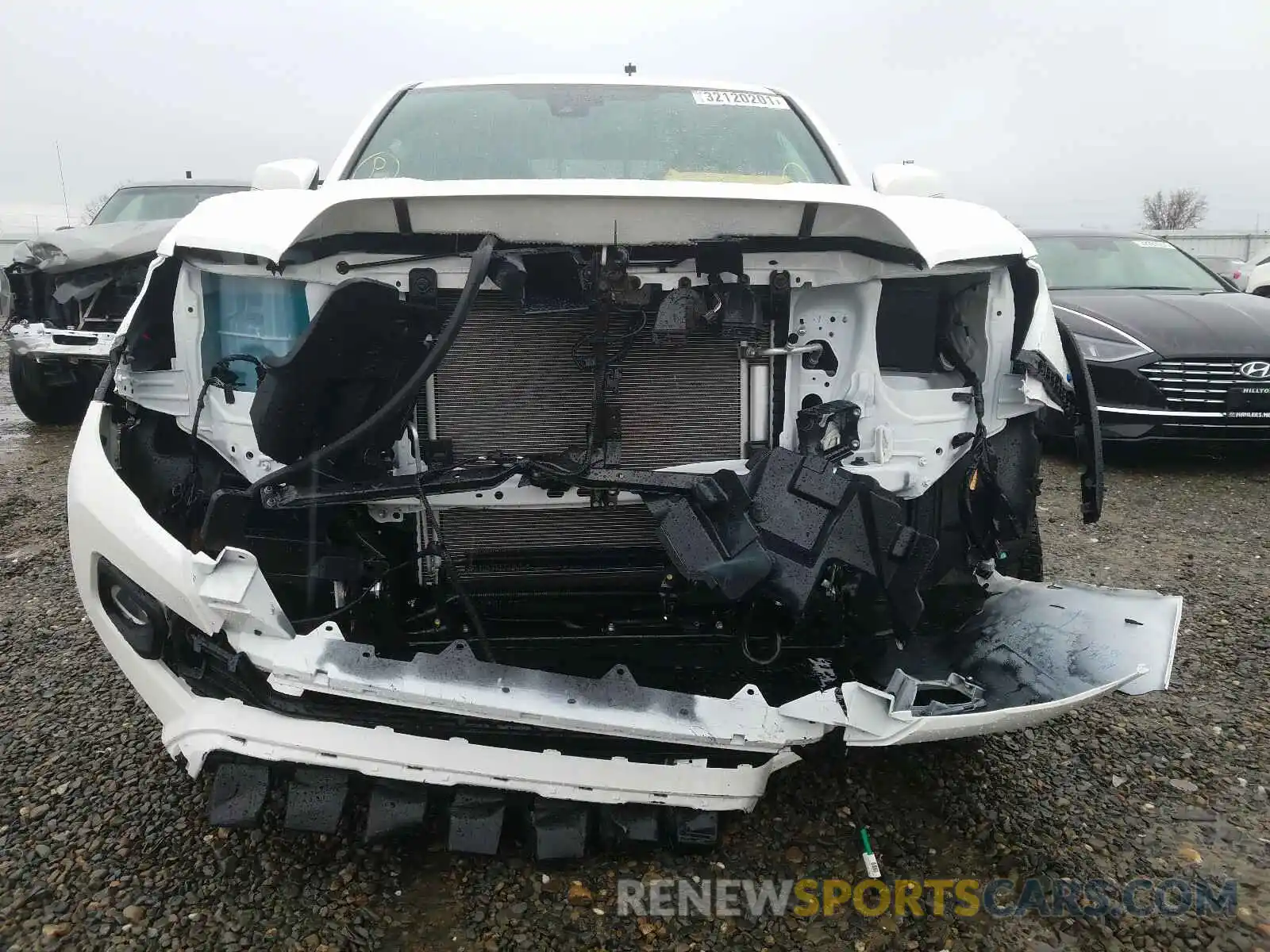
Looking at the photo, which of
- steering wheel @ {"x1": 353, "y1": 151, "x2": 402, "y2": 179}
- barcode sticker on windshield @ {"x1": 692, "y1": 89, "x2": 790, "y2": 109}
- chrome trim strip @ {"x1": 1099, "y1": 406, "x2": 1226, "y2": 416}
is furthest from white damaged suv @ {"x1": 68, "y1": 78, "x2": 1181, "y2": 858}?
chrome trim strip @ {"x1": 1099, "y1": 406, "x2": 1226, "y2": 416}

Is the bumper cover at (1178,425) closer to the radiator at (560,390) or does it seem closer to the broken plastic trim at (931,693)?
the broken plastic trim at (931,693)

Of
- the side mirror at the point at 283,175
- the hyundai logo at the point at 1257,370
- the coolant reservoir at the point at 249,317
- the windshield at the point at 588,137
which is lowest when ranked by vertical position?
the hyundai logo at the point at 1257,370

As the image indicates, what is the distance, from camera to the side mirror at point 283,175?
295 centimetres

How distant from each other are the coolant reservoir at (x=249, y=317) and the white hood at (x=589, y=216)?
15cm

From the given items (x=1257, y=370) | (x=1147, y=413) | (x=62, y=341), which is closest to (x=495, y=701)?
(x=1147, y=413)

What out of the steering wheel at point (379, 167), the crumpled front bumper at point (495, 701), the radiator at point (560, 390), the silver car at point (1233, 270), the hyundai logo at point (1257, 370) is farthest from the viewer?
the silver car at point (1233, 270)

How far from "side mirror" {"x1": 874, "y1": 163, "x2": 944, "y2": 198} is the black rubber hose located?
175cm

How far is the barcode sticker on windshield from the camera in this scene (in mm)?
3443

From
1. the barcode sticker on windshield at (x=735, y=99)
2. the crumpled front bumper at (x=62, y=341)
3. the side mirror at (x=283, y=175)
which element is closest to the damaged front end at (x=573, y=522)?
the side mirror at (x=283, y=175)

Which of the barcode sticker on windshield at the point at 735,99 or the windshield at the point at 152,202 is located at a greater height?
the barcode sticker on windshield at the point at 735,99

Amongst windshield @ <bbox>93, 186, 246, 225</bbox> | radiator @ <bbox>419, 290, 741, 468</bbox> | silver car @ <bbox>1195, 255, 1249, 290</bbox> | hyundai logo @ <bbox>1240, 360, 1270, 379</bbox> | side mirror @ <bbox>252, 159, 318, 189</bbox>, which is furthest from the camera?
silver car @ <bbox>1195, 255, 1249, 290</bbox>

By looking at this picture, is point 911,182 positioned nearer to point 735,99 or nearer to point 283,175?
point 735,99

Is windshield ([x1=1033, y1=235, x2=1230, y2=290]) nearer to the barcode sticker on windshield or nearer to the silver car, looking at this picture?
the barcode sticker on windshield

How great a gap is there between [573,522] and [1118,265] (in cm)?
641
